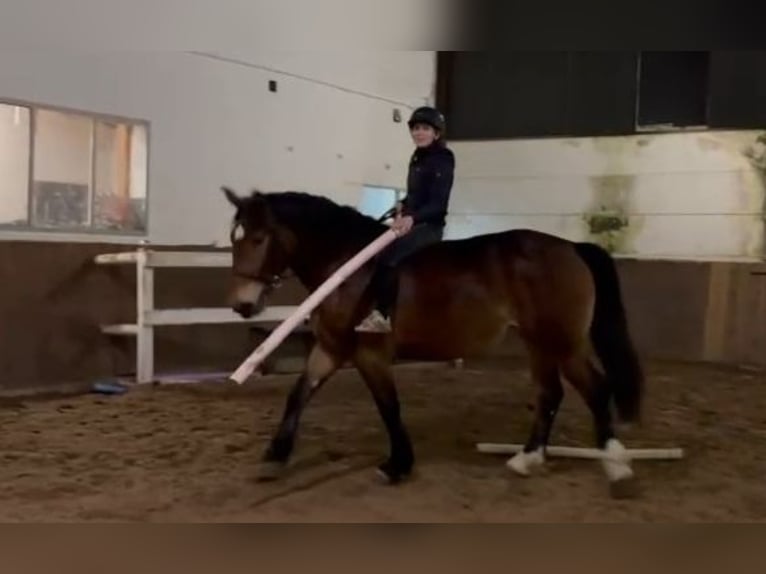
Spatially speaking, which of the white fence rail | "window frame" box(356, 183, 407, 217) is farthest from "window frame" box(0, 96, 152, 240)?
"window frame" box(356, 183, 407, 217)

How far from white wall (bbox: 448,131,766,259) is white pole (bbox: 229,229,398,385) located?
5.05 metres

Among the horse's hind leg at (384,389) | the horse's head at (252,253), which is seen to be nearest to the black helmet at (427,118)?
the horse's head at (252,253)

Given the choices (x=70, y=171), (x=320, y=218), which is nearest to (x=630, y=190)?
(x=70, y=171)

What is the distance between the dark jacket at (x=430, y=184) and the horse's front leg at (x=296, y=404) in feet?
1.99

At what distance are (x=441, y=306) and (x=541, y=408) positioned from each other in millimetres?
564

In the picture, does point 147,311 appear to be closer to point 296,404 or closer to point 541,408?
point 296,404

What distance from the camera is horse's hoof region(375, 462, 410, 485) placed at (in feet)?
10.7

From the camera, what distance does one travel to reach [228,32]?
138cm

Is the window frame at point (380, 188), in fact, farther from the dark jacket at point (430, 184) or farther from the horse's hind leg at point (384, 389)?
the horse's hind leg at point (384, 389)

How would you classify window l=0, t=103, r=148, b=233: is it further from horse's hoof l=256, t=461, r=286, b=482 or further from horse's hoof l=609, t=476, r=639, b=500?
horse's hoof l=609, t=476, r=639, b=500

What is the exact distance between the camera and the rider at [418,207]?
3320mm

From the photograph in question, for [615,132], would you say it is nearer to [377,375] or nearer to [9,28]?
[377,375]

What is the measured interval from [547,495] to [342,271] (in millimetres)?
1057

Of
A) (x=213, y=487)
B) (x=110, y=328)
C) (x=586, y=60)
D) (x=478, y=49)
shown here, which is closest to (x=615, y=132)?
(x=586, y=60)
